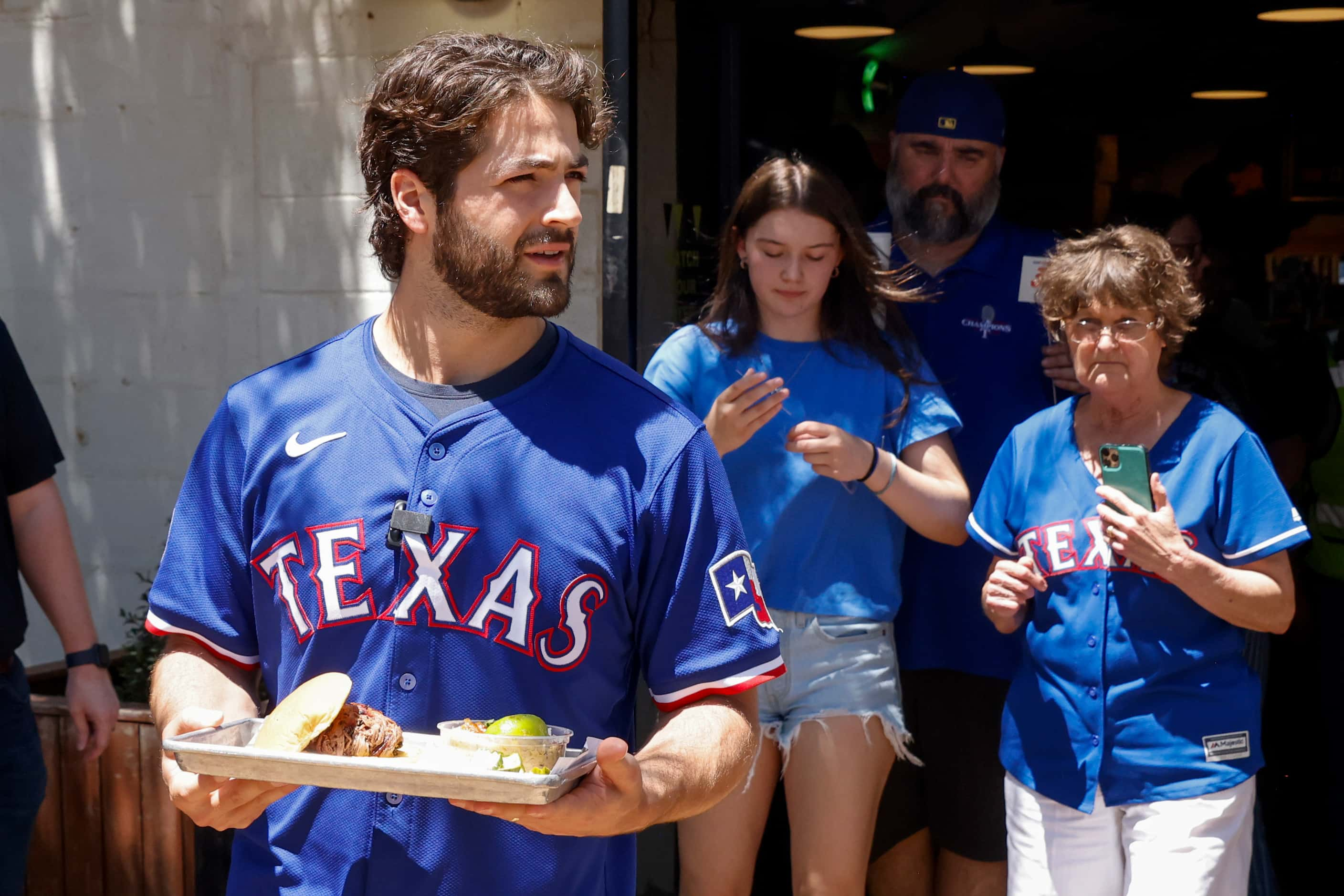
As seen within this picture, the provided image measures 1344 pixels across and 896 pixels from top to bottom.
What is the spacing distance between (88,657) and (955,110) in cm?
243

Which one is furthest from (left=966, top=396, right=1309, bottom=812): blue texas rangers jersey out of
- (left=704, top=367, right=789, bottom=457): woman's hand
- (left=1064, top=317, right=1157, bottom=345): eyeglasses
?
(left=704, top=367, right=789, bottom=457): woman's hand

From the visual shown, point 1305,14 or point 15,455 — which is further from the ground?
point 1305,14

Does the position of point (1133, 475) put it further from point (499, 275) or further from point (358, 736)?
point (358, 736)

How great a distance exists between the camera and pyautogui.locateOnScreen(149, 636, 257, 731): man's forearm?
1756 mm

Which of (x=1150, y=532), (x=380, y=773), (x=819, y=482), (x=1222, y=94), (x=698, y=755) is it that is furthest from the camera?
(x=1222, y=94)

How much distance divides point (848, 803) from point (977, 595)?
0.64 meters

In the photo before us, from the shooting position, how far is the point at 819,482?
3.04 meters

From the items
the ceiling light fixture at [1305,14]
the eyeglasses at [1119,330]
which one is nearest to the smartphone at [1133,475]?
the eyeglasses at [1119,330]

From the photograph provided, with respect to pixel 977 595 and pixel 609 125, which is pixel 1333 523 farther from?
pixel 609 125

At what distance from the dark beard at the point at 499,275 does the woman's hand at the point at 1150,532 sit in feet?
4.34

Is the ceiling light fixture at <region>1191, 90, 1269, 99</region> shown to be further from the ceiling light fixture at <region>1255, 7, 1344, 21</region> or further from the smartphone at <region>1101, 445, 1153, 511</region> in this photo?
the smartphone at <region>1101, 445, 1153, 511</region>

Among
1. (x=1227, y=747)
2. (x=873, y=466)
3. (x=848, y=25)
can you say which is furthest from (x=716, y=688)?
(x=848, y=25)

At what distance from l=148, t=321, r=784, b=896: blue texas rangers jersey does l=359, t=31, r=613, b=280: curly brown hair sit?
29 centimetres

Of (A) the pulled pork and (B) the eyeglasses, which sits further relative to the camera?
(B) the eyeglasses
